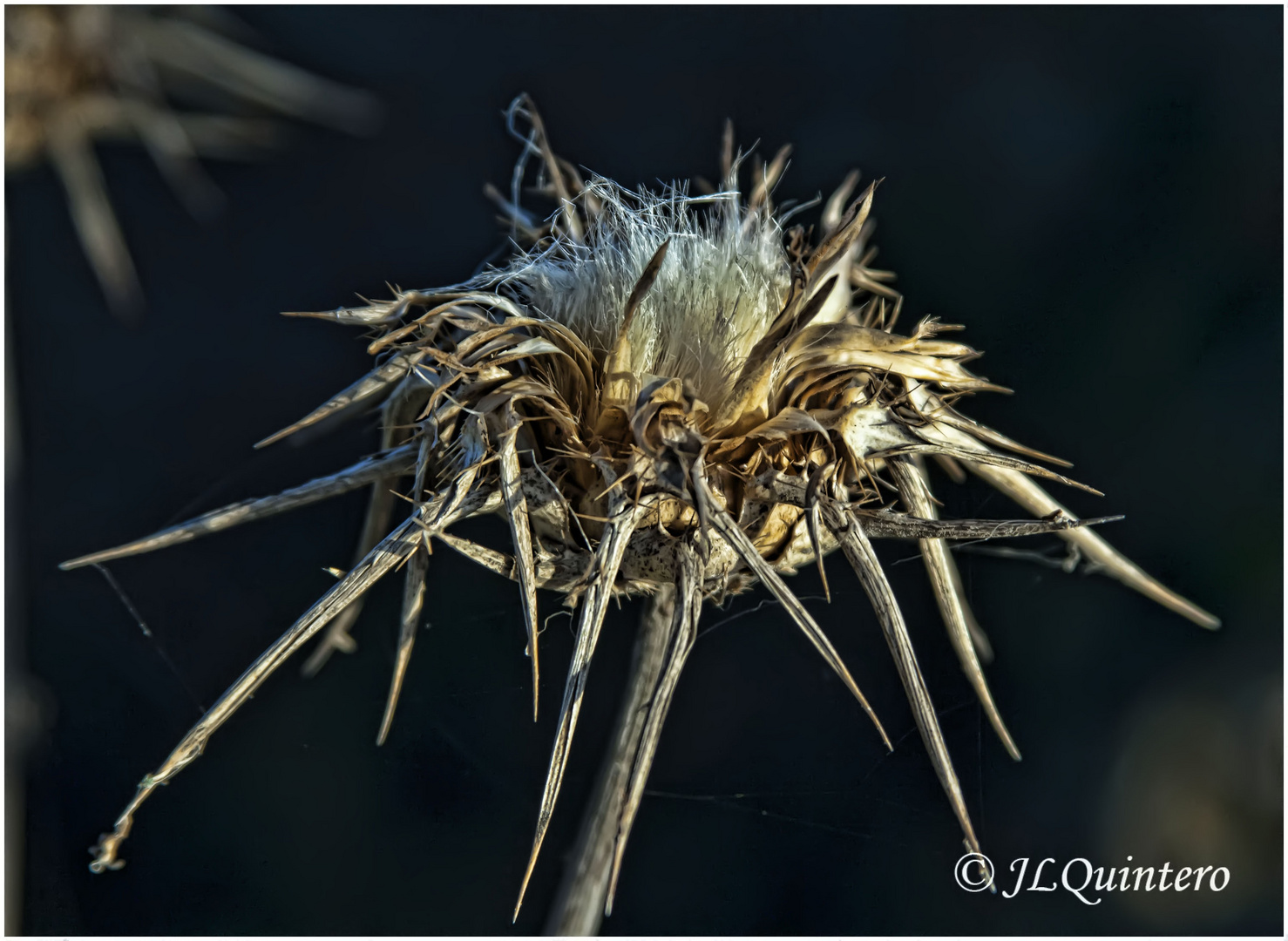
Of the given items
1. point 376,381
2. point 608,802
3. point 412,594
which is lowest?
point 608,802

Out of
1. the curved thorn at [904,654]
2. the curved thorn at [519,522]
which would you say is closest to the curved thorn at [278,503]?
the curved thorn at [519,522]

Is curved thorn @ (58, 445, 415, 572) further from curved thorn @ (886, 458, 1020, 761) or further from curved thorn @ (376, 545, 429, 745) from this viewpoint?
curved thorn @ (886, 458, 1020, 761)

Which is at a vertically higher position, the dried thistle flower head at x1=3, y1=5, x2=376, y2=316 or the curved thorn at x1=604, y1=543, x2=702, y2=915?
the dried thistle flower head at x1=3, y1=5, x2=376, y2=316

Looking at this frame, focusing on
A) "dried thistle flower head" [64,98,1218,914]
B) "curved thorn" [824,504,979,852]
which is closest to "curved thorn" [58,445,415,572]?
"dried thistle flower head" [64,98,1218,914]

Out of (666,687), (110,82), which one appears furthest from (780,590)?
(110,82)

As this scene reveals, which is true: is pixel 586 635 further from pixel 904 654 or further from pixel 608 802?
pixel 608 802

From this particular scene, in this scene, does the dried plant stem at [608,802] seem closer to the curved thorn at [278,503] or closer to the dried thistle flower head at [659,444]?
the dried thistle flower head at [659,444]
